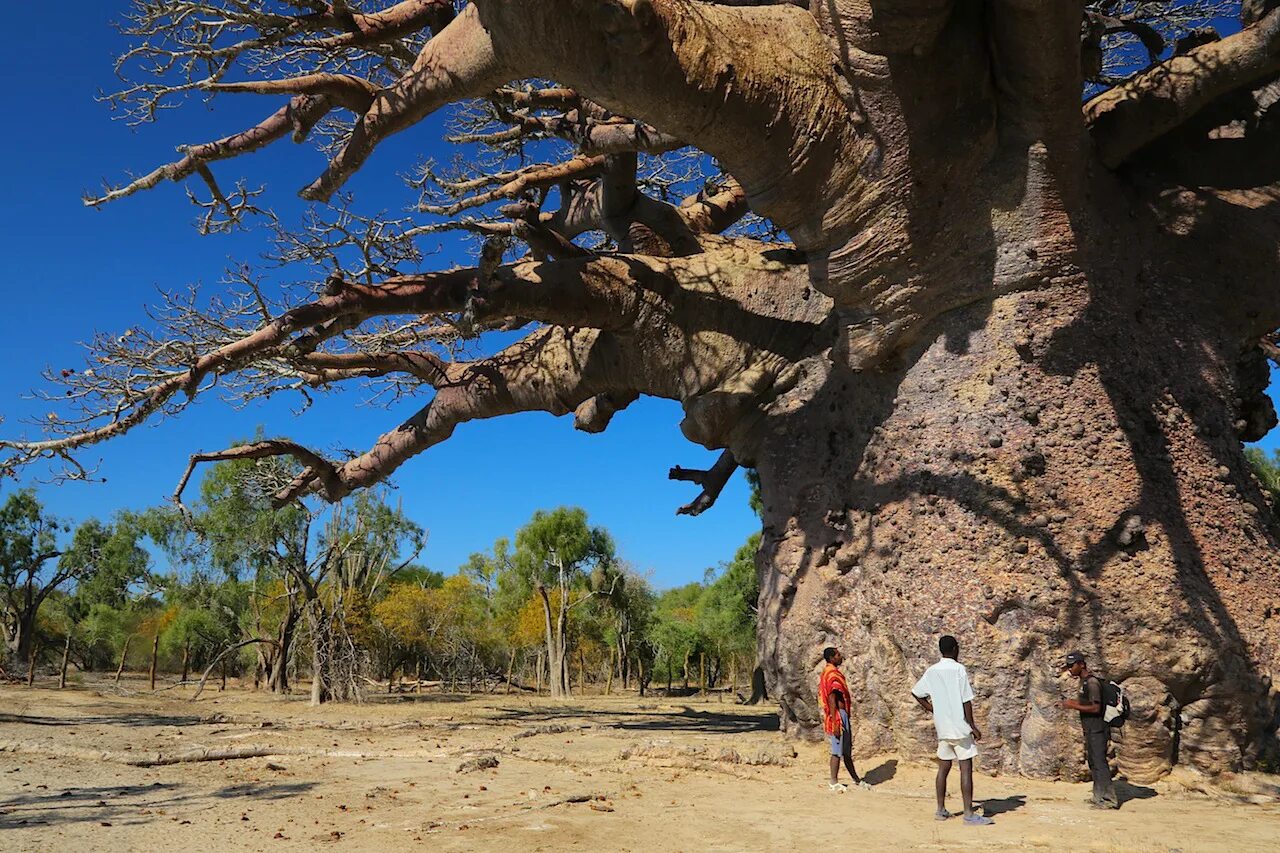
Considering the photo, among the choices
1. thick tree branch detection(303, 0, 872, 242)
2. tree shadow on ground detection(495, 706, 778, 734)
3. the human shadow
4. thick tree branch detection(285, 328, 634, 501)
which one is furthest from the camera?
tree shadow on ground detection(495, 706, 778, 734)

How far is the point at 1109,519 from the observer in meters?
5.67

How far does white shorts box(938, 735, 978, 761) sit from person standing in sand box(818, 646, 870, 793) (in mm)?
987

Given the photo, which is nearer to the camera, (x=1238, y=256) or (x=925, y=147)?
(x=925, y=147)

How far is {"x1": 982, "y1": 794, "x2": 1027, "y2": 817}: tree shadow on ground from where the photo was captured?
472 centimetres

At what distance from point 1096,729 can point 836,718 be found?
144 cm

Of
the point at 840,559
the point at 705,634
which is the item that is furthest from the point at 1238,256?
the point at 705,634

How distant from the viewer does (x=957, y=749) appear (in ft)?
15.2

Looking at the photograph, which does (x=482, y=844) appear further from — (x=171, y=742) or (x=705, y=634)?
(x=705, y=634)

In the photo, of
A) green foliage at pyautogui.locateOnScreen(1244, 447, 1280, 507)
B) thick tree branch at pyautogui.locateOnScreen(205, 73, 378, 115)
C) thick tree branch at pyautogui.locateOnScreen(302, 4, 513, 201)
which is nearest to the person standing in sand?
thick tree branch at pyautogui.locateOnScreen(302, 4, 513, 201)

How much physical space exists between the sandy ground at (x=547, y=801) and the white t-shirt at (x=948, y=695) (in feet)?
1.50

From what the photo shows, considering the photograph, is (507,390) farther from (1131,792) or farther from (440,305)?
(1131,792)

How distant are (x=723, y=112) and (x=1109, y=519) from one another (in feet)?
11.5

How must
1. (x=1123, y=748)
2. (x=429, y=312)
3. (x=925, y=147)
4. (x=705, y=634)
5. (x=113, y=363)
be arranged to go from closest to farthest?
(x=1123, y=748) < (x=925, y=147) < (x=429, y=312) < (x=113, y=363) < (x=705, y=634)

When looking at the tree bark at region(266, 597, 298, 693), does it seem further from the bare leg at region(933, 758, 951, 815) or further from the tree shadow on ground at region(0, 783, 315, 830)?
the bare leg at region(933, 758, 951, 815)
